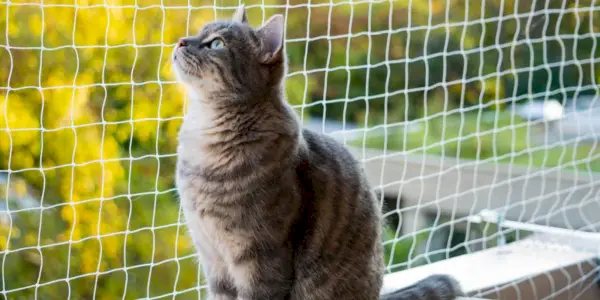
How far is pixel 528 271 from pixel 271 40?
3.21ft

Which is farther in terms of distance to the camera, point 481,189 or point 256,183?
point 481,189

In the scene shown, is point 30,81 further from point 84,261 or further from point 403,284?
point 403,284

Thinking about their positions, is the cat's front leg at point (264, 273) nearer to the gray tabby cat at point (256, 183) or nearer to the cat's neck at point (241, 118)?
the gray tabby cat at point (256, 183)

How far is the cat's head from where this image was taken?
135 cm

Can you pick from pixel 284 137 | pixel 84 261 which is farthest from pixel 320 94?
pixel 84 261

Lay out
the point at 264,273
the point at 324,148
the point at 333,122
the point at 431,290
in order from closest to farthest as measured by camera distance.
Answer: the point at 264,273, the point at 324,148, the point at 431,290, the point at 333,122

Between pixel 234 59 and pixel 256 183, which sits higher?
pixel 234 59

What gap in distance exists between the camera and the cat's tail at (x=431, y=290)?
1.59 meters

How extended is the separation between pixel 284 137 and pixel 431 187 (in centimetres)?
83

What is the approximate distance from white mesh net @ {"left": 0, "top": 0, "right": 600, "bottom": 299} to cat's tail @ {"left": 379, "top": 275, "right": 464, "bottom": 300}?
22 centimetres

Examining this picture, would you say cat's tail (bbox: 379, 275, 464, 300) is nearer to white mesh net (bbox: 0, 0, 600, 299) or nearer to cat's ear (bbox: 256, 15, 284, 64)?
white mesh net (bbox: 0, 0, 600, 299)

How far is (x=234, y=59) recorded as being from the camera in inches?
53.6

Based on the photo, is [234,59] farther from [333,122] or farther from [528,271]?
[528,271]

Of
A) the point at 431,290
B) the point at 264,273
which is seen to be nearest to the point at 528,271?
the point at 431,290
